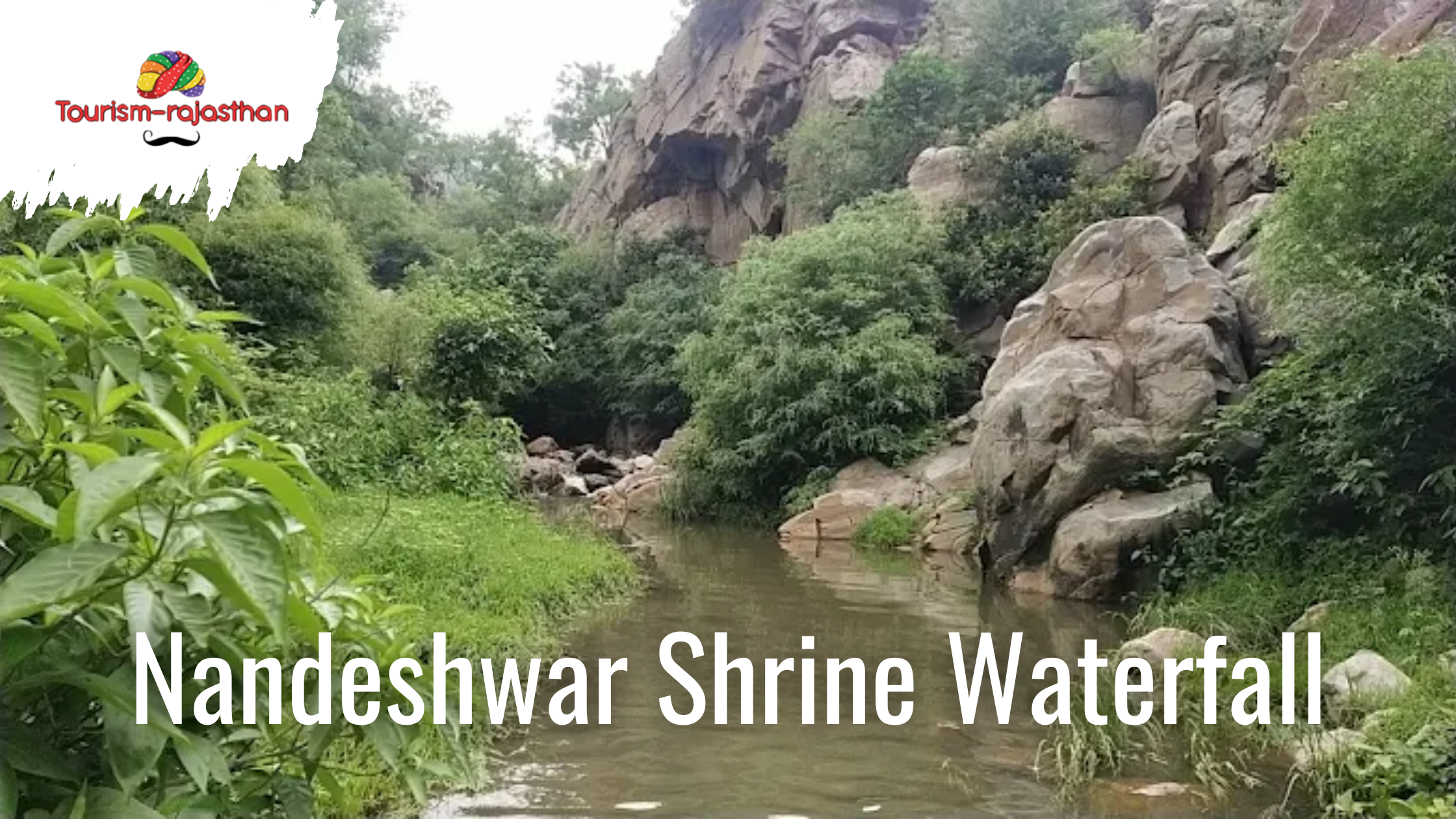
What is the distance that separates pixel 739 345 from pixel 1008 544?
7.85m

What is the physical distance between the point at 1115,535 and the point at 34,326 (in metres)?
10.0

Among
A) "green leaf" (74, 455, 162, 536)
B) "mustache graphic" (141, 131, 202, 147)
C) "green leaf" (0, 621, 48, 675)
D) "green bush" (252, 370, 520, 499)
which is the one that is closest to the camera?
"green leaf" (74, 455, 162, 536)

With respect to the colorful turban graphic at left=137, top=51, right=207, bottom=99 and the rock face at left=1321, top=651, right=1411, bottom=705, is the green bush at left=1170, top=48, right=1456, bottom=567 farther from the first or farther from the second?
the colorful turban graphic at left=137, top=51, right=207, bottom=99

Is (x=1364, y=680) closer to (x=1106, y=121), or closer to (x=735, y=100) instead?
(x=1106, y=121)

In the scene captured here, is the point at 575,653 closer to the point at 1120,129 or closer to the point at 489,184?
the point at 1120,129

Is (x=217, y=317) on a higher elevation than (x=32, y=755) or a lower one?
higher

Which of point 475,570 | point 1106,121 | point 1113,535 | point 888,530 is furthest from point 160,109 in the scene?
point 1106,121

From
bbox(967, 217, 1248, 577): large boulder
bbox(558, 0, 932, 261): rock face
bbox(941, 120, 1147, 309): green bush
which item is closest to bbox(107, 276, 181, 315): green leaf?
bbox(967, 217, 1248, 577): large boulder

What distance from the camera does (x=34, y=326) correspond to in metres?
1.52

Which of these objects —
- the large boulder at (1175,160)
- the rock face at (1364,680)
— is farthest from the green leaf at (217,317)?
the large boulder at (1175,160)

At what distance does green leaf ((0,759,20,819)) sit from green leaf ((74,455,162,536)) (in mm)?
339

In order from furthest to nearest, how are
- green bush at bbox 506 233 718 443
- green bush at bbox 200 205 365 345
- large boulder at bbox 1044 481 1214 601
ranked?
green bush at bbox 506 233 718 443, green bush at bbox 200 205 365 345, large boulder at bbox 1044 481 1214 601

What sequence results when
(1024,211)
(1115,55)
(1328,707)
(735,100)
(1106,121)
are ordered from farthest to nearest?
(735,100), (1106,121), (1115,55), (1024,211), (1328,707)

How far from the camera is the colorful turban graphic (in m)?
8.01
